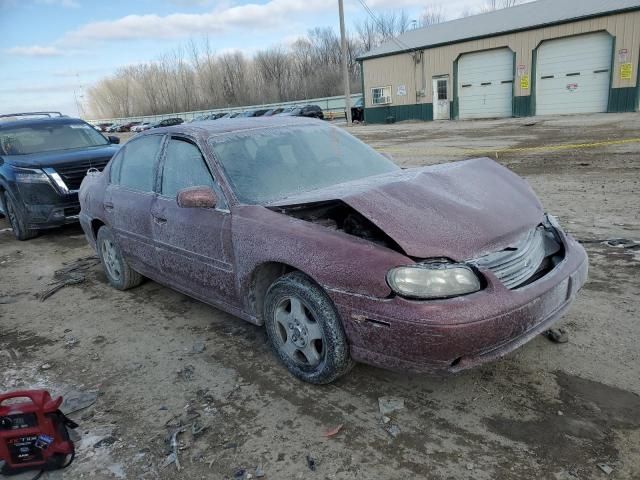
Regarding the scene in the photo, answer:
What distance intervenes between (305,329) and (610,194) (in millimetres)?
6344

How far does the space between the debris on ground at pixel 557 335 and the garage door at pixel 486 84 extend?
27355 millimetres

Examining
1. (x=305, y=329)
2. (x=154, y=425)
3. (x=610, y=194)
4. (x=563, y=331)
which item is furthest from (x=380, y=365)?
(x=610, y=194)

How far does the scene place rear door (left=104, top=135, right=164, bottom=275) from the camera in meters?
4.30

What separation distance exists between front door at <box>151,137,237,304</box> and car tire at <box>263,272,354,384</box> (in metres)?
0.46

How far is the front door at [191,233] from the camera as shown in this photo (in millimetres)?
3518

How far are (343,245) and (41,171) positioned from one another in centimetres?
626

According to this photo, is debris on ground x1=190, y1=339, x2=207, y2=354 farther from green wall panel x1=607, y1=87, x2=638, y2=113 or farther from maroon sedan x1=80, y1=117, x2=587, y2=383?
green wall panel x1=607, y1=87, x2=638, y2=113

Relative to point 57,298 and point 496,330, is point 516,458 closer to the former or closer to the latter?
point 496,330

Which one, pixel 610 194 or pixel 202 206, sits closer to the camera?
pixel 202 206

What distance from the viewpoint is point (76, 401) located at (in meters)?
3.19

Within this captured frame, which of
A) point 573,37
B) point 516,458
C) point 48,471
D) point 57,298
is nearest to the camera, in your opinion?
point 516,458

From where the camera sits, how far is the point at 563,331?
3.51 metres

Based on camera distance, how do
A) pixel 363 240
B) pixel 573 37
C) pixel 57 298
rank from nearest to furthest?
1. pixel 363 240
2. pixel 57 298
3. pixel 573 37

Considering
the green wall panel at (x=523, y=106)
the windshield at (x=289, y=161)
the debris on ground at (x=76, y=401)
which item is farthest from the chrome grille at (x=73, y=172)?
the green wall panel at (x=523, y=106)
